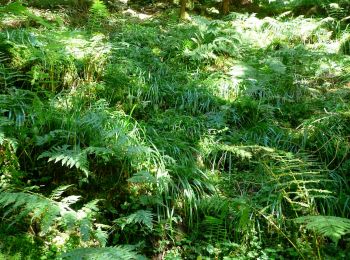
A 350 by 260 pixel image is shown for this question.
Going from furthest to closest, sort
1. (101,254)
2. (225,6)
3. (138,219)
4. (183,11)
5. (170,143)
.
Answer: (225,6) < (183,11) < (170,143) < (138,219) < (101,254)

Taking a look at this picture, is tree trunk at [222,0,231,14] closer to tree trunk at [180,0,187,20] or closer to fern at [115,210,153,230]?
A: tree trunk at [180,0,187,20]

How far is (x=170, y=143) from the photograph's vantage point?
436 centimetres

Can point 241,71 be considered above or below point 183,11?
below

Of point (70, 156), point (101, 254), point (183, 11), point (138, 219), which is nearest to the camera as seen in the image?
point (101, 254)

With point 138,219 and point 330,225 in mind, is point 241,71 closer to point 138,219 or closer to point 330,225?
point 138,219

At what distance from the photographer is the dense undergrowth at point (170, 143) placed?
3.25 meters

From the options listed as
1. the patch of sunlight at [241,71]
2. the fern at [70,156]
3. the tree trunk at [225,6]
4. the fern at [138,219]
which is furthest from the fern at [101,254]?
the tree trunk at [225,6]

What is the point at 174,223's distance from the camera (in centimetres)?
367

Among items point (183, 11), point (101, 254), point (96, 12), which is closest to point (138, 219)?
point (101, 254)

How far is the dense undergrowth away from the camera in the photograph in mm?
3250

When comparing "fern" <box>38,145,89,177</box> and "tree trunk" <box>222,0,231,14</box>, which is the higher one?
"tree trunk" <box>222,0,231,14</box>

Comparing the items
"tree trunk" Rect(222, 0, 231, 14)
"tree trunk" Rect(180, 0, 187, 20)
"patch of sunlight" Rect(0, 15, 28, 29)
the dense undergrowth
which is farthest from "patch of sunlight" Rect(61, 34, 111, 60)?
"tree trunk" Rect(222, 0, 231, 14)

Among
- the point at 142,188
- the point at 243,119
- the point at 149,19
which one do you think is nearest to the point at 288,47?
the point at 243,119

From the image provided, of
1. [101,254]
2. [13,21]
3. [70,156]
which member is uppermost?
[13,21]
